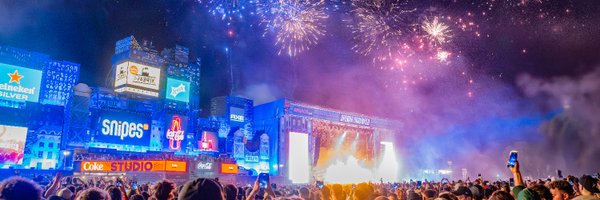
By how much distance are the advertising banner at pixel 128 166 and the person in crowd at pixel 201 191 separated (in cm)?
3841

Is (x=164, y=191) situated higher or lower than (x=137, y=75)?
lower

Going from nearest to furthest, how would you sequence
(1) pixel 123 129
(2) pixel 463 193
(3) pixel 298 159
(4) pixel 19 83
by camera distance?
1. (2) pixel 463 193
2. (4) pixel 19 83
3. (1) pixel 123 129
4. (3) pixel 298 159

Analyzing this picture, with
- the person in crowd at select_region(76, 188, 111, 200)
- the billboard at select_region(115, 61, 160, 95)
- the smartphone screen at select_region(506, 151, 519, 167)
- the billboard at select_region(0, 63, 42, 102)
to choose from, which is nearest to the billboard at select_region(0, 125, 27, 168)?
the billboard at select_region(0, 63, 42, 102)

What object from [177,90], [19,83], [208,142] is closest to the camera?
[19,83]

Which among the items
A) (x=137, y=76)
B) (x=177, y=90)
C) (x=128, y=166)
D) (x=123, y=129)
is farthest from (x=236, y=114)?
(x=128, y=166)

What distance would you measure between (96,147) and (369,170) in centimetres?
4011

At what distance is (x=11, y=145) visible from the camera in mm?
38031

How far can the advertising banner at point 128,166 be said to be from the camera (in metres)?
37.4

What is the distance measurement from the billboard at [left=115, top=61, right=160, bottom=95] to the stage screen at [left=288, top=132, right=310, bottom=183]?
19.5 metres

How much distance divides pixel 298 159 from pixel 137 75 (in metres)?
23.7

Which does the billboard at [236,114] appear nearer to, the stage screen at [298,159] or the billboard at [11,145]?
the stage screen at [298,159]

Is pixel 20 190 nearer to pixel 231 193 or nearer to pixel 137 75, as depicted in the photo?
pixel 231 193

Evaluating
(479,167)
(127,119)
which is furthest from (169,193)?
(479,167)

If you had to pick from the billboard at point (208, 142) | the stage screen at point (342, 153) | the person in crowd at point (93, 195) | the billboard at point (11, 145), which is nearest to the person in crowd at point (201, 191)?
the person in crowd at point (93, 195)
